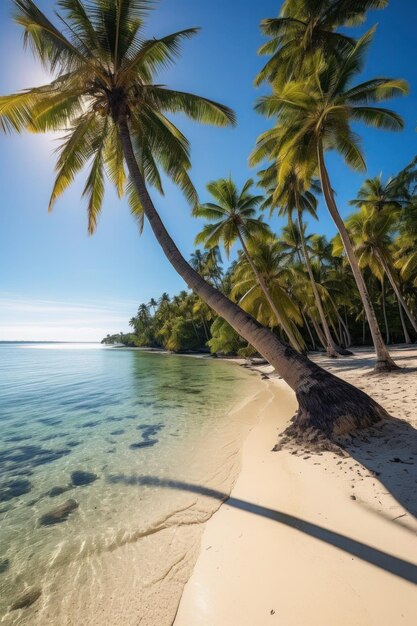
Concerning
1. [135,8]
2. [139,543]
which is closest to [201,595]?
[139,543]

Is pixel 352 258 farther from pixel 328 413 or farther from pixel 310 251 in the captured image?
pixel 310 251

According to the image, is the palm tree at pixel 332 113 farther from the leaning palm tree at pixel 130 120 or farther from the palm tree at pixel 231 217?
the palm tree at pixel 231 217

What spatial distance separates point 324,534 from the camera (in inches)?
115

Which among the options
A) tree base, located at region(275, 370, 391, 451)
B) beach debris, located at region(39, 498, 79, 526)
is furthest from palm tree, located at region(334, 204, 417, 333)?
beach debris, located at region(39, 498, 79, 526)

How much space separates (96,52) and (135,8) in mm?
1466

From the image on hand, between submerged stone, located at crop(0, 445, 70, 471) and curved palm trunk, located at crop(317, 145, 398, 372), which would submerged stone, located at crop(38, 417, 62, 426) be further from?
curved palm trunk, located at crop(317, 145, 398, 372)

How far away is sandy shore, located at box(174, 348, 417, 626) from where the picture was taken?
214cm

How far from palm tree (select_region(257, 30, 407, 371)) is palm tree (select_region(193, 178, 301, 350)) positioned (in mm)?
7160

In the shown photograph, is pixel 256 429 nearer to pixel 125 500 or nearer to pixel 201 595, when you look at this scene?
pixel 125 500

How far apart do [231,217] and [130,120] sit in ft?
35.6

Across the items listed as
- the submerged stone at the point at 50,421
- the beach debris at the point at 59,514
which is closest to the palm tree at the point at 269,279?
the submerged stone at the point at 50,421

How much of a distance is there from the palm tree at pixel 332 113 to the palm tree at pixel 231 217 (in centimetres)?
716

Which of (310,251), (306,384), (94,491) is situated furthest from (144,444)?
(310,251)

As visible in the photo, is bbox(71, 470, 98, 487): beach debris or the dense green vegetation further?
the dense green vegetation
